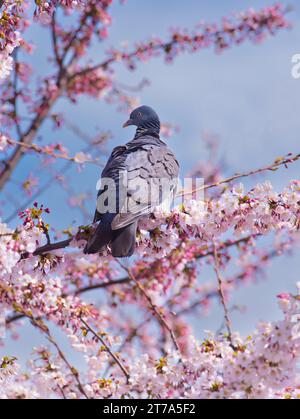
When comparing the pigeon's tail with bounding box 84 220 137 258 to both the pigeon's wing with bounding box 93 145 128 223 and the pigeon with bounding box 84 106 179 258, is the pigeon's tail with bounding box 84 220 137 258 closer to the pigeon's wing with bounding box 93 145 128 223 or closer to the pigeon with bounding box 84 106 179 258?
the pigeon with bounding box 84 106 179 258

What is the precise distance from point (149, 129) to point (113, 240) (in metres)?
1.81

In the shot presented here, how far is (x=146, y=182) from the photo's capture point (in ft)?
10.6

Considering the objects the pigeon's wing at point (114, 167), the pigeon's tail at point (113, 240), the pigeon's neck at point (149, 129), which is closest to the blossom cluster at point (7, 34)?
the pigeon's wing at point (114, 167)

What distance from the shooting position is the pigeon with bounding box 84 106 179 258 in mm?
2795

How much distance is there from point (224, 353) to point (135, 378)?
1.88ft

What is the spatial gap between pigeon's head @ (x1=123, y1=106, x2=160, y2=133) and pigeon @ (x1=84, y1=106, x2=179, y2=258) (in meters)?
0.46

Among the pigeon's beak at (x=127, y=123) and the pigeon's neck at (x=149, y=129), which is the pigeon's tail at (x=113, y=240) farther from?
the pigeon's beak at (x=127, y=123)

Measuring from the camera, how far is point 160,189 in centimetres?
330

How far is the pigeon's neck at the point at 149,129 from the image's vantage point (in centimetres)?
432

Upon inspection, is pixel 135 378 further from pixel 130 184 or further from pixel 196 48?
pixel 196 48

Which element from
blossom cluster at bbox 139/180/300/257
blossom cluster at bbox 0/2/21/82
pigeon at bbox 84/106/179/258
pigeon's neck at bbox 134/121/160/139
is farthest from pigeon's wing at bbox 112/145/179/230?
blossom cluster at bbox 0/2/21/82

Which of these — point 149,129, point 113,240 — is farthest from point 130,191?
point 149,129

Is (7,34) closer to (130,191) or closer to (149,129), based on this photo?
(130,191)

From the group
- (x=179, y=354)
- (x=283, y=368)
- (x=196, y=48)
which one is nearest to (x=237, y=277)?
(x=196, y=48)
